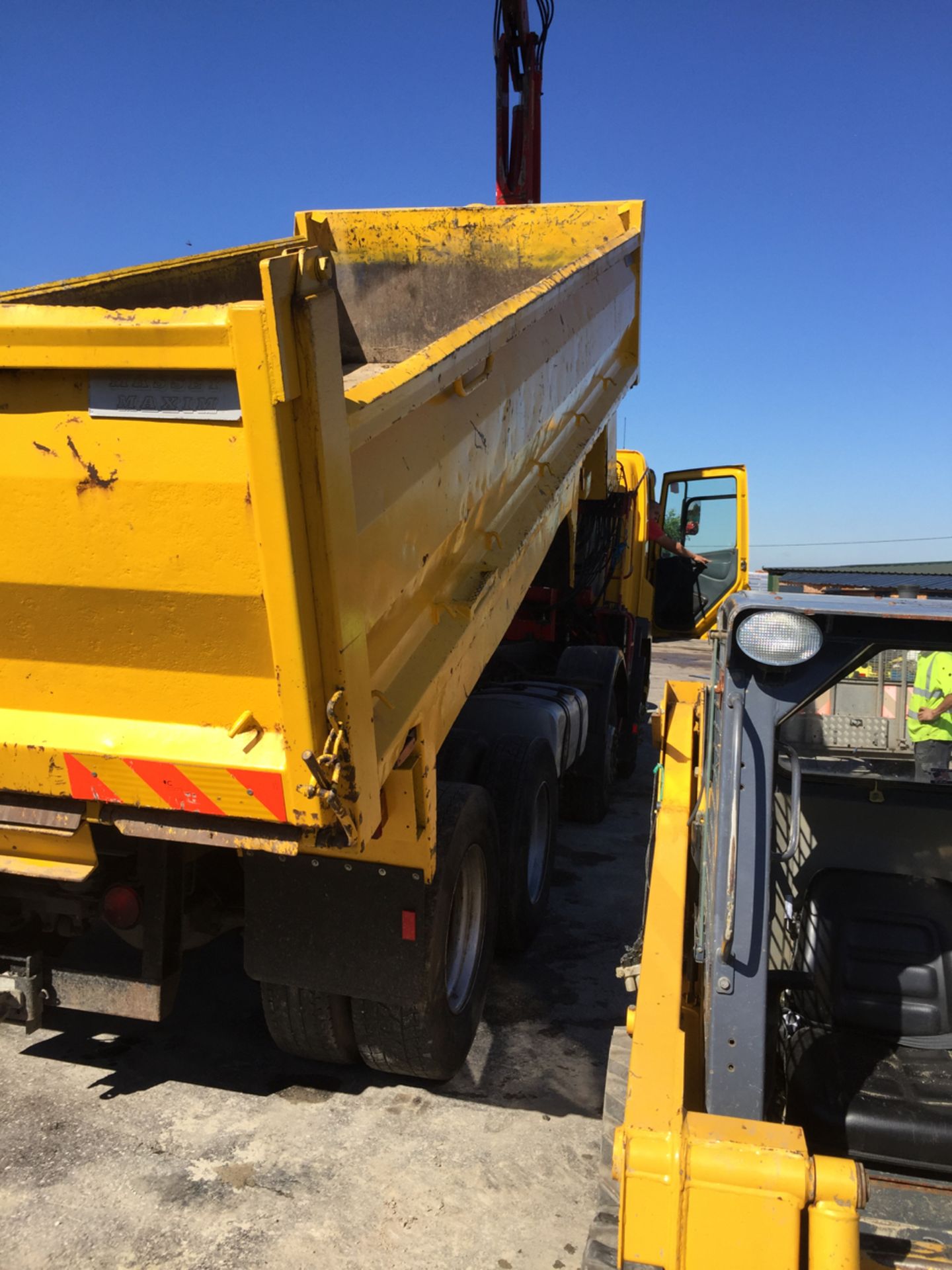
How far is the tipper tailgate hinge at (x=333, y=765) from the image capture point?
214cm

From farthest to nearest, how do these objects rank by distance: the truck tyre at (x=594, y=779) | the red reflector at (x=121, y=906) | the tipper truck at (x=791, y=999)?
the truck tyre at (x=594, y=779) → the red reflector at (x=121, y=906) → the tipper truck at (x=791, y=999)

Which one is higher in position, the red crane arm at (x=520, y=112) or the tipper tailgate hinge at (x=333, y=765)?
the red crane arm at (x=520, y=112)

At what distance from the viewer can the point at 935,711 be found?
4434 mm

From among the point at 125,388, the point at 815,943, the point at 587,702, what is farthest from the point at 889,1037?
the point at 587,702

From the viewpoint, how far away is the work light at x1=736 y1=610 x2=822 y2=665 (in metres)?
1.87

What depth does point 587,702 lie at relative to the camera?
243 inches

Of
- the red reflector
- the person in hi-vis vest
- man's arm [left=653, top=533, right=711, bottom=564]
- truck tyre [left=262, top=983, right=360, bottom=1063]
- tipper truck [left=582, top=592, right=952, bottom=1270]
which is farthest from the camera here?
man's arm [left=653, top=533, right=711, bottom=564]

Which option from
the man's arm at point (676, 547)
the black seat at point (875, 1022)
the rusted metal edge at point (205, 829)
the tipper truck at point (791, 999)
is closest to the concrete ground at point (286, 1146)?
the tipper truck at point (791, 999)

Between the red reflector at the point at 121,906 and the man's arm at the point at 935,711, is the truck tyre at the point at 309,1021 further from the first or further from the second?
the man's arm at the point at 935,711

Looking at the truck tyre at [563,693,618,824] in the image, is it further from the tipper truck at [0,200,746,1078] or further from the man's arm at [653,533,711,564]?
the man's arm at [653,533,711,564]

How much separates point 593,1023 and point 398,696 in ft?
6.95

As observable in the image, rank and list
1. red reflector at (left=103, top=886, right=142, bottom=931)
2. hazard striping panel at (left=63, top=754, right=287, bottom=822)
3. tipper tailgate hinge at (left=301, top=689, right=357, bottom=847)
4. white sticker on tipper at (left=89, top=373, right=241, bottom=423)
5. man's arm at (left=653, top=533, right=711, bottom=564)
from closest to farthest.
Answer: white sticker on tipper at (left=89, top=373, right=241, bottom=423) → tipper tailgate hinge at (left=301, top=689, right=357, bottom=847) → hazard striping panel at (left=63, top=754, right=287, bottom=822) → red reflector at (left=103, top=886, right=142, bottom=931) → man's arm at (left=653, top=533, right=711, bottom=564)

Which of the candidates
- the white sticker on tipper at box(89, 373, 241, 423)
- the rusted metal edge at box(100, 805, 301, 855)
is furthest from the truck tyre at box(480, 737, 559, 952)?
the white sticker on tipper at box(89, 373, 241, 423)

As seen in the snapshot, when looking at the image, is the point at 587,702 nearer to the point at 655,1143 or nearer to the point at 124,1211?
the point at 124,1211
